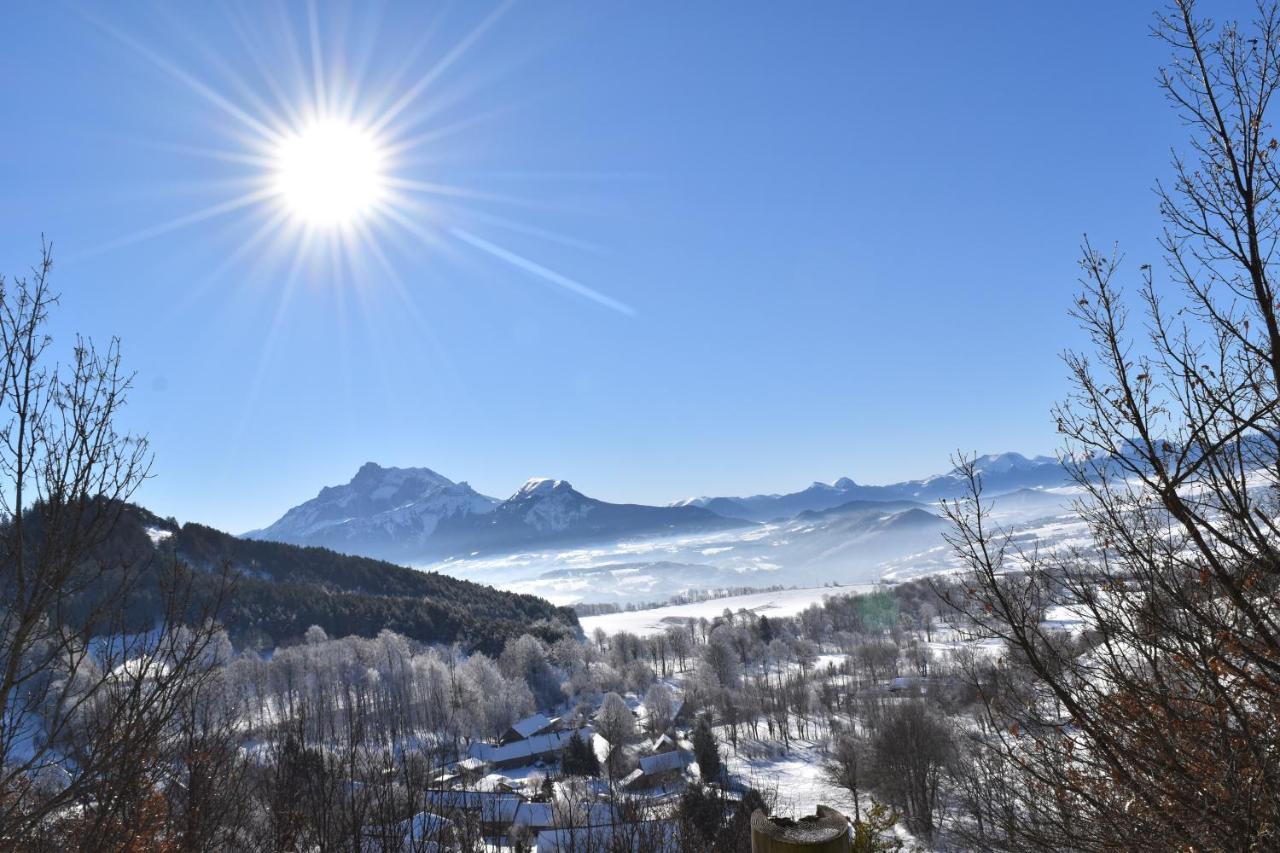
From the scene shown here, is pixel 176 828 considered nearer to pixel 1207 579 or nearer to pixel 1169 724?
pixel 1169 724

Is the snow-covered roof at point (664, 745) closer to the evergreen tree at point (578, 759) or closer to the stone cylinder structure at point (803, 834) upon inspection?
the evergreen tree at point (578, 759)

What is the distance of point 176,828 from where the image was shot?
8.95 meters

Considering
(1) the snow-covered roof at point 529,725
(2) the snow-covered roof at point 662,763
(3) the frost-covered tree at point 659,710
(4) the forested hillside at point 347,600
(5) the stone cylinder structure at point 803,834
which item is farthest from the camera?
(4) the forested hillside at point 347,600

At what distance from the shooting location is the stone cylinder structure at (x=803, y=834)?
2.22 metres

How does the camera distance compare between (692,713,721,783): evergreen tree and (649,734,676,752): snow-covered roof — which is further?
(649,734,676,752): snow-covered roof

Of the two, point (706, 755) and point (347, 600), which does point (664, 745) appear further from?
point (347, 600)

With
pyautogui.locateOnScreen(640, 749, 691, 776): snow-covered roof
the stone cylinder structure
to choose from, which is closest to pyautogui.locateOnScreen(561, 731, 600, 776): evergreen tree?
pyautogui.locateOnScreen(640, 749, 691, 776): snow-covered roof

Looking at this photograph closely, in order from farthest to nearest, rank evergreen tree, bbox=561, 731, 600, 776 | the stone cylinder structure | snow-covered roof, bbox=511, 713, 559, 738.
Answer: snow-covered roof, bbox=511, 713, 559, 738 → evergreen tree, bbox=561, 731, 600, 776 → the stone cylinder structure

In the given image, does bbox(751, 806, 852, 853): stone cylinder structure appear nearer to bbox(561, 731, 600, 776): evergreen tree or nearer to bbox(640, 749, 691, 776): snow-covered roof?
bbox(561, 731, 600, 776): evergreen tree

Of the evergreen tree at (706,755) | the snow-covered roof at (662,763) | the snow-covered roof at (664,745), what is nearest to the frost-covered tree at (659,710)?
the snow-covered roof at (664,745)

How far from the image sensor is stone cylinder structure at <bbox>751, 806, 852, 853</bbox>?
7.27 ft

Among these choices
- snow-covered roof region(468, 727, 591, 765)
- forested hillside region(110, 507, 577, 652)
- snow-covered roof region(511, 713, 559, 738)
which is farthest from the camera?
forested hillside region(110, 507, 577, 652)

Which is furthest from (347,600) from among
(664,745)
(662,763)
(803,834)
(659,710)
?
(803,834)

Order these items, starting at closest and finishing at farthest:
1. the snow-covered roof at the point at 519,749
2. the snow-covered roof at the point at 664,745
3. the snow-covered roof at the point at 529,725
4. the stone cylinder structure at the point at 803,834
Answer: the stone cylinder structure at the point at 803,834
the snow-covered roof at the point at 664,745
the snow-covered roof at the point at 519,749
the snow-covered roof at the point at 529,725
